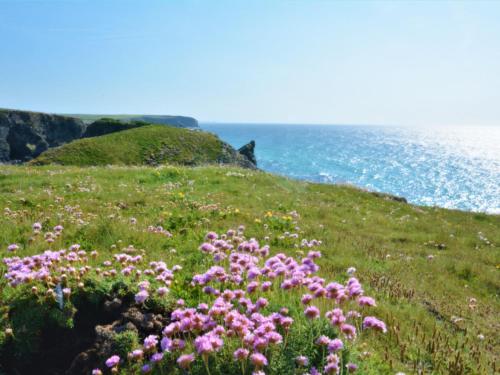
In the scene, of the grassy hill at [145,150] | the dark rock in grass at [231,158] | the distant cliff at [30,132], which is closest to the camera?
the grassy hill at [145,150]

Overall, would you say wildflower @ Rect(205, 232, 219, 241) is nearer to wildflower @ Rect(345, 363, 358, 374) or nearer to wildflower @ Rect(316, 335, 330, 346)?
wildflower @ Rect(316, 335, 330, 346)

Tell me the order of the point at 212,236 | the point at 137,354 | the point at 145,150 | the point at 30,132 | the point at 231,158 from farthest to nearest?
the point at 30,132, the point at 231,158, the point at 145,150, the point at 212,236, the point at 137,354

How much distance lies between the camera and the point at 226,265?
731 cm

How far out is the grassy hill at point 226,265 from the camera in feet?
15.5

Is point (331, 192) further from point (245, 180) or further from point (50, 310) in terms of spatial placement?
point (50, 310)

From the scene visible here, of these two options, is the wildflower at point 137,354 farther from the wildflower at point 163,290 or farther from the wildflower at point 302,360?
the wildflower at point 302,360

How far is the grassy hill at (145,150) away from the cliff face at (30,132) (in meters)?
73.0

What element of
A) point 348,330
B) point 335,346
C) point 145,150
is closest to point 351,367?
point 335,346

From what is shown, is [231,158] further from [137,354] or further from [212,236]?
[137,354]

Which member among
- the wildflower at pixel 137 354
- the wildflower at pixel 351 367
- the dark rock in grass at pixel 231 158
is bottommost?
the dark rock in grass at pixel 231 158

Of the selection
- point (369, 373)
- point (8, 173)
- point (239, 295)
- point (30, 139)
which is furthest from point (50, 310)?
point (30, 139)

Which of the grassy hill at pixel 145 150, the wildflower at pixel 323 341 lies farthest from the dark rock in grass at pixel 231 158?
the wildflower at pixel 323 341

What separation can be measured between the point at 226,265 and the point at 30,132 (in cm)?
12747

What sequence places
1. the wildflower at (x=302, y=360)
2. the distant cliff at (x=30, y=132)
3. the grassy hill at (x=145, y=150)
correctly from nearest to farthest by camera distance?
1. the wildflower at (x=302, y=360)
2. the grassy hill at (x=145, y=150)
3. the distant cliff at (x=30, y=132)
